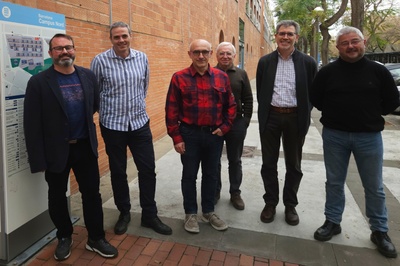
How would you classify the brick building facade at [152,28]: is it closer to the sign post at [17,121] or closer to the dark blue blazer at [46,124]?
the sign post at [17,121]

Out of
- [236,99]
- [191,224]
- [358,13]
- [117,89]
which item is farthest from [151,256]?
[358,13]

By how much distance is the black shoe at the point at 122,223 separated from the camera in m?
3.39

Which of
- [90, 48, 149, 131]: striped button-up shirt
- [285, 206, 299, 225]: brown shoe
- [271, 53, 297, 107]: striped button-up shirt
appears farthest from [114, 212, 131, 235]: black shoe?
[271, 53, 297, 107]: striped button-up shirt

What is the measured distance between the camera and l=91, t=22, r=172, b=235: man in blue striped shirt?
10.5 ft

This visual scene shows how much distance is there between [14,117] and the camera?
2.76 m

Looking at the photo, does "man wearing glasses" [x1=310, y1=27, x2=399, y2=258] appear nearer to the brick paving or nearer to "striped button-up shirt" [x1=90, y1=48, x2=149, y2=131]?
the brick paving

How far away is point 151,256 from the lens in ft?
9.90

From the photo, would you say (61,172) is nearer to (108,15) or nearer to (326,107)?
(326,107)

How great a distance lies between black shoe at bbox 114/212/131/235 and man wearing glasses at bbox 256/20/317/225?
1.43 m

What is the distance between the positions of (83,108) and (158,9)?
4.70 metres

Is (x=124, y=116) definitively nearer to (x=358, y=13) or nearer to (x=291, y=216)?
(x=291, y=216)

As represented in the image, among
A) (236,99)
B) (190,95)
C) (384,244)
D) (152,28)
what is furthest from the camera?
(152,28)

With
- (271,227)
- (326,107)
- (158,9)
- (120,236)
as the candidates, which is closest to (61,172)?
(120,236)

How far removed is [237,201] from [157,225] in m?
1.05
